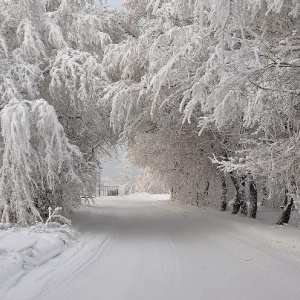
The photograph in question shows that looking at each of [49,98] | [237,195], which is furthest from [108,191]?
[49,98]

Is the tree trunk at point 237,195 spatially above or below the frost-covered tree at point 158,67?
below

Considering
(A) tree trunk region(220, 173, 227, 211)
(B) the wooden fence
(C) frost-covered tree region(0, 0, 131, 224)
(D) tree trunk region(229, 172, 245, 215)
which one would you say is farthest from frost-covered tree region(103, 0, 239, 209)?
(B) the wooden fence

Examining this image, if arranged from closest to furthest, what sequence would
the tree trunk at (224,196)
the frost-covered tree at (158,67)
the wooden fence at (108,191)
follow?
1. the frost-covered tree at (158,67)
2. the tree trunk at (224,196)
3. the wooden fence at (108,191)

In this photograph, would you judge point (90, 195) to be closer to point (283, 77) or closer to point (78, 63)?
point (78, 63)

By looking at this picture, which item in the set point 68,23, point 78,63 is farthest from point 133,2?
point 78,63

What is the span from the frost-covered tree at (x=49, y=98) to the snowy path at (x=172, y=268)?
1.85 metres

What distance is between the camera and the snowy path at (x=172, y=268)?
5977 millimetres

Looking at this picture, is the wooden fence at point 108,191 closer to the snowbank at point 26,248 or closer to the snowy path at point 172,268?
the snowy path at point 172,268

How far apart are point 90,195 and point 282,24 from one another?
26.9 ft

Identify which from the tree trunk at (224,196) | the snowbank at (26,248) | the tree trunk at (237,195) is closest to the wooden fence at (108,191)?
the tree trunk at (224,196)

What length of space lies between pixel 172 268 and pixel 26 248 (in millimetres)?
2499

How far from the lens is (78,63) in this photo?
42.5ft

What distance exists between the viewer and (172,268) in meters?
7.72

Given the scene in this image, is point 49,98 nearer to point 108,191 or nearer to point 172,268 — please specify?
point 172,268
